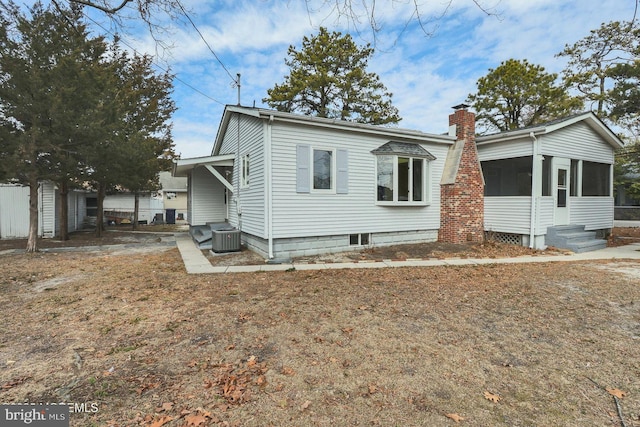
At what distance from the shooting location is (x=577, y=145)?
1180 centimetres

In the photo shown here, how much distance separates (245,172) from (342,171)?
3.37 m

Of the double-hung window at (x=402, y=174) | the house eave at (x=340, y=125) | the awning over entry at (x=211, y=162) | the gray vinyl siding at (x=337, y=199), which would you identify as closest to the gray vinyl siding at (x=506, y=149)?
the house eave at (x=340, y=125)

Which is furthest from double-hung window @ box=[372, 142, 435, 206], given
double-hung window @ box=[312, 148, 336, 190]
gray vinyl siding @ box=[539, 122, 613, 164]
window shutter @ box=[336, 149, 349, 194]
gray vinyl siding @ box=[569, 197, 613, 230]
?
gray vinyl siding @ box=[569, 197, 613, 230]

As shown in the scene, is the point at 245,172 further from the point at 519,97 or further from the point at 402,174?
the point at 519,97

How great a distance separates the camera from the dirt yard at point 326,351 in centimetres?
247

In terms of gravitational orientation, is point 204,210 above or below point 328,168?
below

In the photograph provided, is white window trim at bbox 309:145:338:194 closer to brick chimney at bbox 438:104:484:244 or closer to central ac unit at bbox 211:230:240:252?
central ac unit at bbox 211:230:240:252

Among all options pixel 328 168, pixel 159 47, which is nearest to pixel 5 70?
pixel 159 47

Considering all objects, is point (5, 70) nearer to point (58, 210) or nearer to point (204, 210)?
point (204, 210)

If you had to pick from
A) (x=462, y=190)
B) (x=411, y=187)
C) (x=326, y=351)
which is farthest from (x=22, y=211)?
(x=462, y=190)

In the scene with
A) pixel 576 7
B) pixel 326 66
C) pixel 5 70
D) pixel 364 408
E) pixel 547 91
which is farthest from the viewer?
pixel 326 66

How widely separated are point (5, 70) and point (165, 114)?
11731 millimetres

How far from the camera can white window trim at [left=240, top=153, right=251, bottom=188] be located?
33.6 ft

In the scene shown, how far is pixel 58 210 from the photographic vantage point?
1636 centimetres
